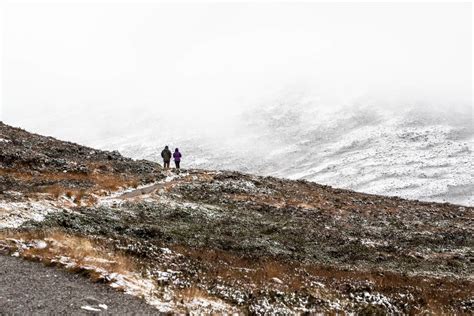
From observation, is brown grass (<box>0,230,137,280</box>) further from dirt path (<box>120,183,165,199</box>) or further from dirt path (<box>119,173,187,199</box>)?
dirt path (<box>119,173,187,199</box>)

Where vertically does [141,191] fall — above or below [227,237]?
above

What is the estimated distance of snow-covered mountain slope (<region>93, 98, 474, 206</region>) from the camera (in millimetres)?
111938

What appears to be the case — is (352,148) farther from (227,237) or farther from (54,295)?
(54,295)

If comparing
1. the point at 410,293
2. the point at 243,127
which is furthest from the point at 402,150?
the point at 410,293

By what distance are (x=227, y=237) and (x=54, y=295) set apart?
15512 mm

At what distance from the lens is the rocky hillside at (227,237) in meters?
18.0

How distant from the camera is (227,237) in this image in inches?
1161

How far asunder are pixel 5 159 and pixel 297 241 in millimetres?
27695

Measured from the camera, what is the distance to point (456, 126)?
152125 mm

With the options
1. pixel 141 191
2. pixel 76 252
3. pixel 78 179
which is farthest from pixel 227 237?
pixel 78 179

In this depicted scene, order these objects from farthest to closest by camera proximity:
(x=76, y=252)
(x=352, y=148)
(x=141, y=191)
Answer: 1. (x=352, y=148)
2. (x=141, y=191)
3. (x=76, y=252)

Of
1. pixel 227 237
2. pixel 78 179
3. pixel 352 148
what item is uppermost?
pixel 352 148

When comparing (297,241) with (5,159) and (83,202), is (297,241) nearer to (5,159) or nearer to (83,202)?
(83,202)

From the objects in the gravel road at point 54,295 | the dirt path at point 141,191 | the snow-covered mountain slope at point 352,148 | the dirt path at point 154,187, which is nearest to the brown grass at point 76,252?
the gravel road at point 54,295
